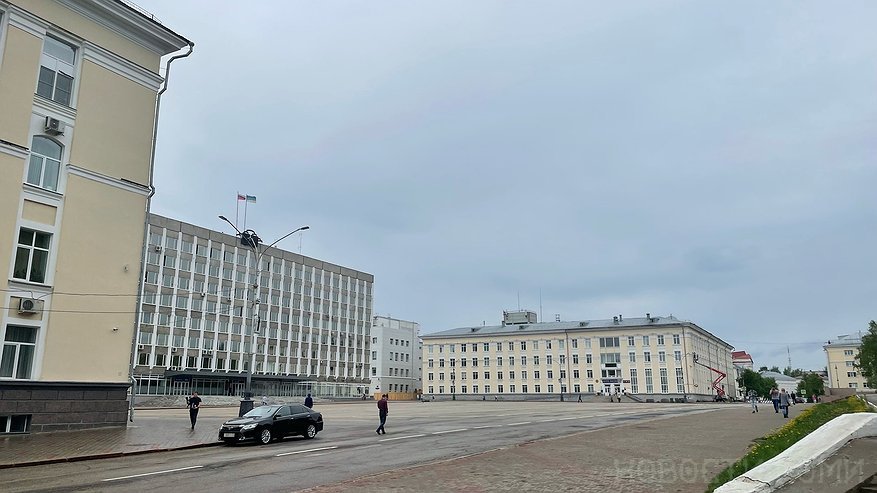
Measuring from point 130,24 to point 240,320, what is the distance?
6386 centimetres

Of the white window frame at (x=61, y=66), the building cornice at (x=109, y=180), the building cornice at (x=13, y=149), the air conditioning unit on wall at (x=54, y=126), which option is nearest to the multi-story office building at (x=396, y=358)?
the building cornice at (x=109, y=180)

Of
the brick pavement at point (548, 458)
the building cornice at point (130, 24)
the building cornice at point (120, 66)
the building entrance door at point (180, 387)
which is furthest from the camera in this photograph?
the building entrance door at point (180, 387)

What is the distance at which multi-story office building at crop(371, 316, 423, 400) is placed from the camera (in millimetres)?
121688

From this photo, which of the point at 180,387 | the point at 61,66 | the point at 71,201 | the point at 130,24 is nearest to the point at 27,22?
the point at 61,66

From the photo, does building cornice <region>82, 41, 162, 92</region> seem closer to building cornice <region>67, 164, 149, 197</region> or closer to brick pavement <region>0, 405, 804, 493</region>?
building cornice <region>67, 164, 149, 197</region>

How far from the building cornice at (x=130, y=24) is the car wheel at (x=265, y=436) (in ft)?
63.1

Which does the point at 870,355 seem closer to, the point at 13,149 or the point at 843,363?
the point at 843,363

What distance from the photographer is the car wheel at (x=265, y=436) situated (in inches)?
840

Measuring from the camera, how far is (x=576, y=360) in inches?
4230

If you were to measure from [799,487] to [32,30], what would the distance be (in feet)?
95.7

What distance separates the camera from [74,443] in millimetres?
20406

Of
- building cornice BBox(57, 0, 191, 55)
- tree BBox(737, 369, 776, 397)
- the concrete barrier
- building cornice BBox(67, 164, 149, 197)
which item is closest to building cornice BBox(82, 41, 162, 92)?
building cornice BBox(57, 0, 191, 55)

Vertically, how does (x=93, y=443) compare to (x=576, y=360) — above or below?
below

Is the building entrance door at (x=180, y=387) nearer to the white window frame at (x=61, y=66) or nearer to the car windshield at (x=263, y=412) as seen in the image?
the white window frame at (x=61, y=66)
